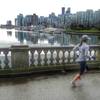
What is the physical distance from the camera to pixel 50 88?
10.0 m

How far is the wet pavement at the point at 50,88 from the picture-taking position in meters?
9.01

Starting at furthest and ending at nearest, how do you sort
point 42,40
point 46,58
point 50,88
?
point 42,40 → point 46,58 → point 50,88

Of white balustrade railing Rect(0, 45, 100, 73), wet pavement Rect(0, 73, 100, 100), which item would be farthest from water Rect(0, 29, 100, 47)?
wet pavement Rect(0, 73, 100, 100)

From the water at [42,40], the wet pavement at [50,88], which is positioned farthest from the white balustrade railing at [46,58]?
the water at [42,40]

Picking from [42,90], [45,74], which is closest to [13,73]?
[45,74]

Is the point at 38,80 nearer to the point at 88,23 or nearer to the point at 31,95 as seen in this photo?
the point at 31,95

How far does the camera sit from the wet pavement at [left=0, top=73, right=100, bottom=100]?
355 inches

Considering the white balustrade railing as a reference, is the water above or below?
below

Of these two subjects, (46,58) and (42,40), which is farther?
(42,40)

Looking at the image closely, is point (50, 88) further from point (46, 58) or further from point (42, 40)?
point (42, 40)

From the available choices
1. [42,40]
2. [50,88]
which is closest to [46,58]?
[50,88]

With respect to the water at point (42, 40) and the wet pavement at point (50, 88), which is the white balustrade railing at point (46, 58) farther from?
the water at point (42, 40)

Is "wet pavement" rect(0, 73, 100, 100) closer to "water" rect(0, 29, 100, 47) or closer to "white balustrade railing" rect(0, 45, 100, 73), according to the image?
"white balustrade railing" rect(0, 45, 100, 73)

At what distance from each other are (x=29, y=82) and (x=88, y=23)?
169m
